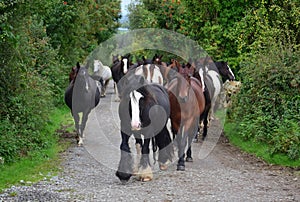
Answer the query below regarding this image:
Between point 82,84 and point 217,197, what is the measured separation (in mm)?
6275

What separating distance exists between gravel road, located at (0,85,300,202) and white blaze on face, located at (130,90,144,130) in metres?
1.15

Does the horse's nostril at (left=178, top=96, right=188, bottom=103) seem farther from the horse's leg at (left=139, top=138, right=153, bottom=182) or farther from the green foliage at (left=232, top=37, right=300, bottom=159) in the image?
the green foliage at (left=232, top=37, right=300, bottom=159)

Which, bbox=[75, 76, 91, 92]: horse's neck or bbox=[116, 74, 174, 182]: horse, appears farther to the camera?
bbox=[75, 76, 91, 92]: horse's neck

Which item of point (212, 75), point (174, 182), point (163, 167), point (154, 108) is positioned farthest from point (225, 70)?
point (174, 182)

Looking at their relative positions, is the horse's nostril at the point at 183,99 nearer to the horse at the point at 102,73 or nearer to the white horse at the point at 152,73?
the white horse at the point at 152,73

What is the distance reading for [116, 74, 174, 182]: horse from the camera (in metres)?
9.31

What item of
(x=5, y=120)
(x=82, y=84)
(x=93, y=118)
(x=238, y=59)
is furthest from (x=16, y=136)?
(x=238, y=59)

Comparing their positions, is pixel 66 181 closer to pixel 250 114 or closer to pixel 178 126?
pixel 178 126

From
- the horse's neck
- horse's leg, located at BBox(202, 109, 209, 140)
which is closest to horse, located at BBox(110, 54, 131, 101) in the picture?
the horse's neck

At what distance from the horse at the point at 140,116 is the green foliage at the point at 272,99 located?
11.0 feet

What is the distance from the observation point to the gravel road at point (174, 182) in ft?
28.3

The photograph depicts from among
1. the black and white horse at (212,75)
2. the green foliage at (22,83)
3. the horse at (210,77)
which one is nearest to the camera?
the green foliage at (22,83)

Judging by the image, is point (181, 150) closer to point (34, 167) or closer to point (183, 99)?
point (183, 99)

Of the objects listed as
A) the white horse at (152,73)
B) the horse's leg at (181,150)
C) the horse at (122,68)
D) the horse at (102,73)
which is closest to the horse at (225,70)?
the horse at (122,68)
